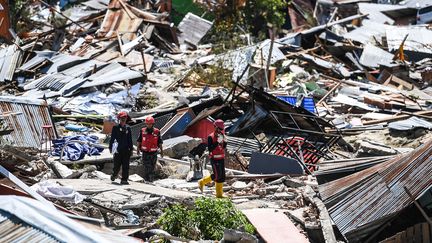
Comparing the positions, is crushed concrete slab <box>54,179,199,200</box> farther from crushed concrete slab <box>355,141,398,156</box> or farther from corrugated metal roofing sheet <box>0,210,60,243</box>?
corrugated metal roofing sheet <box>0,210,60,243</box>

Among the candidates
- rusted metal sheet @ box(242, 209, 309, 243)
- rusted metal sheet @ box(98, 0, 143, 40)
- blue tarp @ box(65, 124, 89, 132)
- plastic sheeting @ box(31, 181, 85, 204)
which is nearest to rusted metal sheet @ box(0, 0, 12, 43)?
rusted metal sheet @ box(98, 0, 143, 40)

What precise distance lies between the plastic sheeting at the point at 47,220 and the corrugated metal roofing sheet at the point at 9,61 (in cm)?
1635

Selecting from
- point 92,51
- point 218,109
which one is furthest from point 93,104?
point 92,51

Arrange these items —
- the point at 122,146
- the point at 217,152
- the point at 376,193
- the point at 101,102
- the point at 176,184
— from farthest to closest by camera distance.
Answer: the point at 101,102, the point at 176,184, the point at 122,146, the point at 217,152, the point at 376,193

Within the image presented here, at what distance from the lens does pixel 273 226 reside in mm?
11281

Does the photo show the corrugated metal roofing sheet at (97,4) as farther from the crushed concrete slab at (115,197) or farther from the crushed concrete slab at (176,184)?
the crushed concrete slab at (115,197)

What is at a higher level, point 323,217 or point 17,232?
point 17,232

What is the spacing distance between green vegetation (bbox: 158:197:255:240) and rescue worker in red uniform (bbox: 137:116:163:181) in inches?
127

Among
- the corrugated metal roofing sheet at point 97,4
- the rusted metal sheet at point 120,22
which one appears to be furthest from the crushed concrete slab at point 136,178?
the corrugated metal roofing sheet at point 97,4

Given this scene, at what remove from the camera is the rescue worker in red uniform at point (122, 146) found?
13.3m

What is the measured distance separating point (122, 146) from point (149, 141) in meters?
0.79

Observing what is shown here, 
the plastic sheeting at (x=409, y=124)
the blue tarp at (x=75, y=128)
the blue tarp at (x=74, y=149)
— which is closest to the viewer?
the blue tarp at (x=74, y=149)

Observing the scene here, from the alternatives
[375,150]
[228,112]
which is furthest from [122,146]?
[228,112]

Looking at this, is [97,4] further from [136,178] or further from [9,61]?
[136,178]
